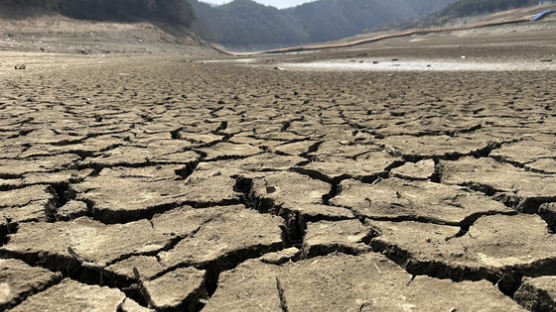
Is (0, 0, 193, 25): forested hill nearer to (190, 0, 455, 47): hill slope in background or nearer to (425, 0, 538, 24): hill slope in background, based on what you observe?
(190, 0, 455, 47): hill slope in background

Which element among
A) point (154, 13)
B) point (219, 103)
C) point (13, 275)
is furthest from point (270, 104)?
point (154, 13)

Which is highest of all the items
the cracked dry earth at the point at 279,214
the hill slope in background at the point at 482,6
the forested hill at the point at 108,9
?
→ the hill slope in background at the point at 482,6

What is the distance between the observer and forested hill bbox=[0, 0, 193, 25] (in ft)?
80.2

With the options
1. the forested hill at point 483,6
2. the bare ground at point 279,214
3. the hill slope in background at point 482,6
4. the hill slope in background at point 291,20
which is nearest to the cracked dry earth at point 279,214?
the bare ground at point 279,214

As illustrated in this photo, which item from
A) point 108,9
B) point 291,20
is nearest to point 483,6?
point 108,9

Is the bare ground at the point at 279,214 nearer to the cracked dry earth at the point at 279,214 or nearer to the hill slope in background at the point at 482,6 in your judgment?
the cracked dry earth at the point at 279,214

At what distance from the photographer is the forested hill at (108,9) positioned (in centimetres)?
2444

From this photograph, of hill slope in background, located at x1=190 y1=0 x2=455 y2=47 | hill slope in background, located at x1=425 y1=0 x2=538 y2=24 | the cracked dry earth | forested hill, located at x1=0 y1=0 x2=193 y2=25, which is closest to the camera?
the cracked dry earth

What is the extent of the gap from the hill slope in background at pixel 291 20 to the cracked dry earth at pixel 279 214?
165ft

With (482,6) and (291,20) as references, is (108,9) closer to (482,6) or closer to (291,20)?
(482,6)

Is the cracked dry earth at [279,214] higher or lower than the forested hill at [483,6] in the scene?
lower

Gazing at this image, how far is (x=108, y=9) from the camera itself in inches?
1277

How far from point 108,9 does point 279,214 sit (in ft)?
118

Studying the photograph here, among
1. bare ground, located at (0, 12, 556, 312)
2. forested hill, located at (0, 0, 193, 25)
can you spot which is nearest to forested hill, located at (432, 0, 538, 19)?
forested hill, located at (0, 0, 193, 25)
